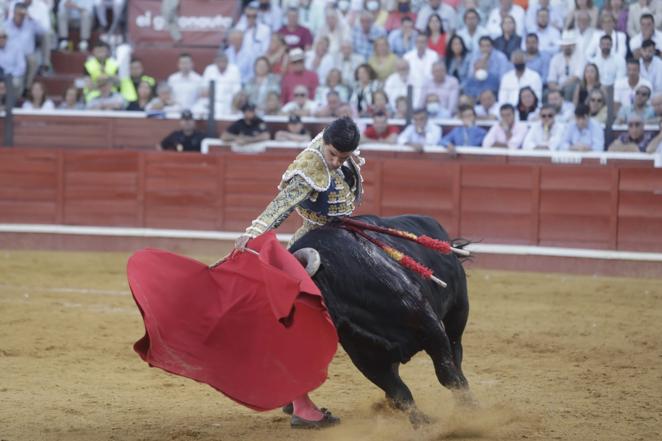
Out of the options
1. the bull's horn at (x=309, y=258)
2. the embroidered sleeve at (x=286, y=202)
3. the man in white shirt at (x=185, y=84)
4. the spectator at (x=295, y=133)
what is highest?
the man in white shirt at (x=185, y=84)

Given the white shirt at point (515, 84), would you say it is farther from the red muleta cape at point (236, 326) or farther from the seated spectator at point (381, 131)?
the red muleta cape at point (236, 326)

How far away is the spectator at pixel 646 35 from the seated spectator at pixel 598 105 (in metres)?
0.58

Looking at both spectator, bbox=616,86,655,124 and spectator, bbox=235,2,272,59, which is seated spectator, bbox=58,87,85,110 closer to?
spectator, bbox=235,2,272,59

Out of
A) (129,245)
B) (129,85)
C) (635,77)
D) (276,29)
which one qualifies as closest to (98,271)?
(129,245)

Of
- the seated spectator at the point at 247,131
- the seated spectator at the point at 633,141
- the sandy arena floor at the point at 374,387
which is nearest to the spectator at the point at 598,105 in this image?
the seated spectator at the point at 633,141

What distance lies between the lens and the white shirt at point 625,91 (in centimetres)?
933

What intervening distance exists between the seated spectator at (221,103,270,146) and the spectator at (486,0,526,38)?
96.7 inches

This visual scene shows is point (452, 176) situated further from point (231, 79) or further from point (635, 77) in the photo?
point (231, 79)

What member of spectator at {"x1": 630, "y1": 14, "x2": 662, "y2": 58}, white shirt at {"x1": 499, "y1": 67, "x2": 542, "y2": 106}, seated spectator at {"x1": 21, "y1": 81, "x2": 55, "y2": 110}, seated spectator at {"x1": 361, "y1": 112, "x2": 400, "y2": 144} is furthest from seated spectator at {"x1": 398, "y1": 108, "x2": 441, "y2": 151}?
seated spectator at {"x1": 21, "y1": 81, "x2": 55, "y2": 110}

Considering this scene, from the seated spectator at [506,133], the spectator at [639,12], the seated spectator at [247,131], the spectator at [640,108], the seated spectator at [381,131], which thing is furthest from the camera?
the seated spectator at [247,131]

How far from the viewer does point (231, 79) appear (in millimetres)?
11227

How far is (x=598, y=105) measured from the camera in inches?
370

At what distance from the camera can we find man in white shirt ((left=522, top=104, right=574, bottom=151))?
31.0 ft

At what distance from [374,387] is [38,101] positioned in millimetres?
7068
